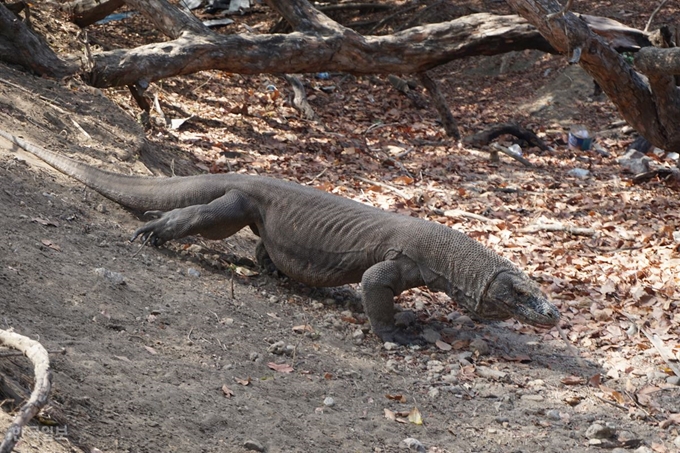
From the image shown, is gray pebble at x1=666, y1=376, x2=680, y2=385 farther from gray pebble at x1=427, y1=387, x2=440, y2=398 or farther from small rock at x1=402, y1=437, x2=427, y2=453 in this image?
small rock at x1=402, y1=437, x2=427, y2=453

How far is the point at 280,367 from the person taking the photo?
4.79 metres

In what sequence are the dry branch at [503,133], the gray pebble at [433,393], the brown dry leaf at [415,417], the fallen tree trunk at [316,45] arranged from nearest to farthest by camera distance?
the brown dry leaf at [415,417] → the gray pebble at [433,393] → the fallen tree trunk at [316,45] → the dry branch at [503,133]

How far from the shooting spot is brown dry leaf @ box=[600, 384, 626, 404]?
497 centimetres

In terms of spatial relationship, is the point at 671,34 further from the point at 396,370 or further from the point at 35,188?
the point at 35,188

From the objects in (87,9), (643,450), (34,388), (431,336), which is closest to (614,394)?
(643,450)

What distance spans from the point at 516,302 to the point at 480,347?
0.44 meters

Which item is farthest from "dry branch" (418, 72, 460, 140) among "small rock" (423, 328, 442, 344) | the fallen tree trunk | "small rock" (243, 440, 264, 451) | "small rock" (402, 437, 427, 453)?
"small rock" (243, 440, 264, 451)

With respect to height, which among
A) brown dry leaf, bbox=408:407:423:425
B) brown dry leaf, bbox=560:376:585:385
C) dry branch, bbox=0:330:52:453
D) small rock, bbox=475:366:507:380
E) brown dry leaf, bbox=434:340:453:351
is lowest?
brown dry leaf, bbox=434:340:453:351

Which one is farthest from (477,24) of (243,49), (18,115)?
(18,115)

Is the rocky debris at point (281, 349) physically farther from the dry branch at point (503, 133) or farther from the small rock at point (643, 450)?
the dry branch at point (503, 133)

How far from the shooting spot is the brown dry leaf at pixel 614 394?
4.97 meters

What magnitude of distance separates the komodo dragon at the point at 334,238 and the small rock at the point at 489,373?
1.33 ft

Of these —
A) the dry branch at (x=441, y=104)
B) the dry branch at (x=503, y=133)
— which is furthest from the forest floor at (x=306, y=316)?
the dry branch at (x=441, y=104)

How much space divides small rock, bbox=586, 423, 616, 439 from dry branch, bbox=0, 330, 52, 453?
3.16m
